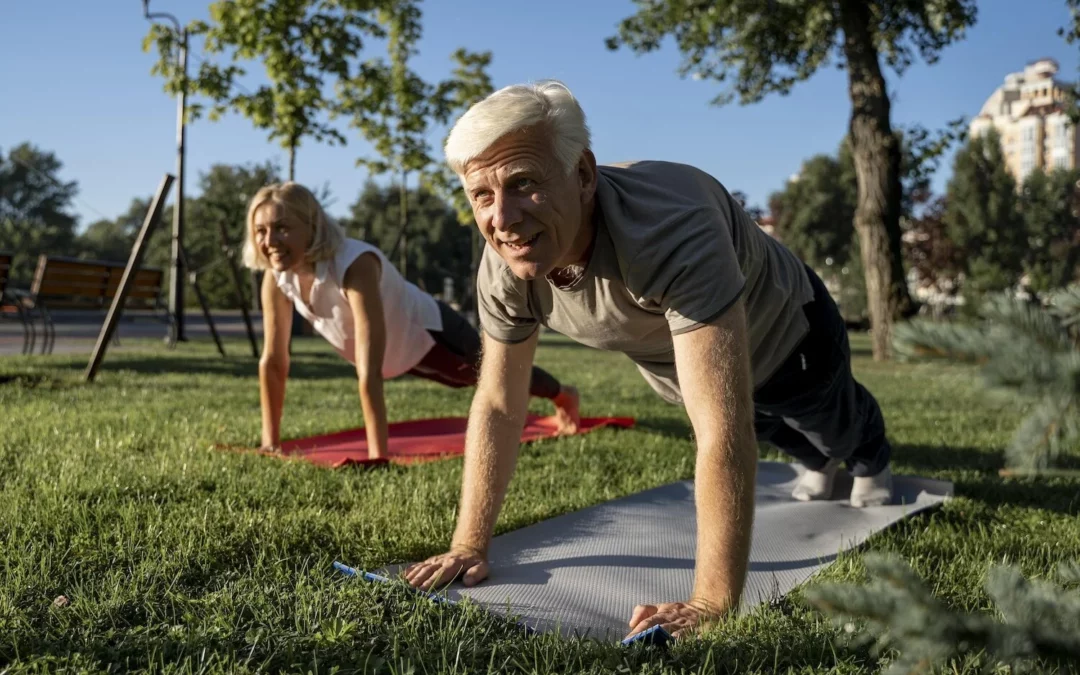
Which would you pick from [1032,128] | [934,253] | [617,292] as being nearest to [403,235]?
[617,292]

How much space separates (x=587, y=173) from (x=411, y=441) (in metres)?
3.30

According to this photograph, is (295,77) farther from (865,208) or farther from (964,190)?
(964,190)

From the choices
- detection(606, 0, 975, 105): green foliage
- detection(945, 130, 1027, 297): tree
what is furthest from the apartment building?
detection(606, 0, 975, 105): green foliage

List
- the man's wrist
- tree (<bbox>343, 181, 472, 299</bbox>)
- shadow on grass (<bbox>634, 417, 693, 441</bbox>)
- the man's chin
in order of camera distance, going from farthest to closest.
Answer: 1. tree (<bbox>343, 181, 472, 299</bbox>)
2. shadow on grass (<bbox>634, 417, 693, 441</bbox>)
3. the man's wrist
4. the man's chin

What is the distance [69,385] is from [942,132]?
1299 centimetres

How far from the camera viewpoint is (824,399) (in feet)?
11.3

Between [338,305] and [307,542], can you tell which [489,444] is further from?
[338,305]

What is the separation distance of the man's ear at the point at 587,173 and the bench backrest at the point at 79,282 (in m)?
7.60

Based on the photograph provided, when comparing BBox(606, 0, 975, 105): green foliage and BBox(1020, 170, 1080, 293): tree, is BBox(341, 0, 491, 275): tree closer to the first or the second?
BBox(606, 0, 975, 105): green foliage

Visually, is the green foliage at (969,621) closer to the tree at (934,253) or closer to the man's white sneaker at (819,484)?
the man's white sneaker at (819,484)

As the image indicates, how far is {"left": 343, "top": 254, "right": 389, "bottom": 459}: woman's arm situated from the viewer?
14.8ft

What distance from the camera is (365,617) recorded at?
2.39m

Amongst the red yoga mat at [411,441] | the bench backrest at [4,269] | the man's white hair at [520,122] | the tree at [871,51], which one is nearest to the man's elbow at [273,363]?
the red yoga mat at [411,441]

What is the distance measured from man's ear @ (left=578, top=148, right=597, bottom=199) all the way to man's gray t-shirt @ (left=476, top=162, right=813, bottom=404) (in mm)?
57
